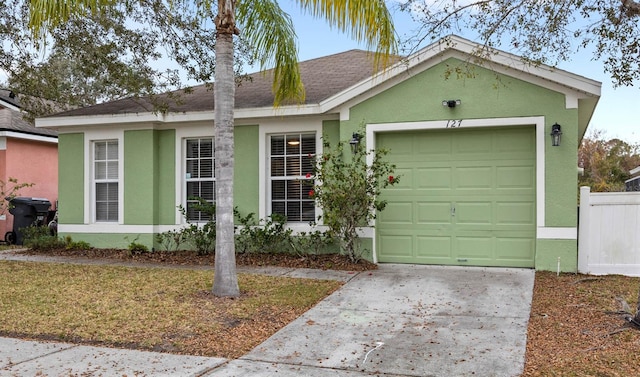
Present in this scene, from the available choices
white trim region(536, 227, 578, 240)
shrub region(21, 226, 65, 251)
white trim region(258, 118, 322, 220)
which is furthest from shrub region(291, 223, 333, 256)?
shrub region(21, 226, 65, 251)

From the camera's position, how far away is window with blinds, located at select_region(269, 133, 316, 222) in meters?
10.2

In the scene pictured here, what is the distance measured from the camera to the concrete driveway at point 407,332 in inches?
181

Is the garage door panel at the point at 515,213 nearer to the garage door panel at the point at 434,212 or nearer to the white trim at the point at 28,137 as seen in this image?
the garage door panel at the point at 434,212

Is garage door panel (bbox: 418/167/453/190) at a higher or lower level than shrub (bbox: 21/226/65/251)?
higher

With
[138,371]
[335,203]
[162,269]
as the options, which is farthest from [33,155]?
[138,371]

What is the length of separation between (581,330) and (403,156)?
15.1 ft

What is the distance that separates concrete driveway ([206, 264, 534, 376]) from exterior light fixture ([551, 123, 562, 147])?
208cm

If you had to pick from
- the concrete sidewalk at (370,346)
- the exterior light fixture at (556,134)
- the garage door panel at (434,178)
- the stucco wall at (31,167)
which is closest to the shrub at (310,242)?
the garage door panel at (434,178)

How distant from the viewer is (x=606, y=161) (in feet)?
88.2

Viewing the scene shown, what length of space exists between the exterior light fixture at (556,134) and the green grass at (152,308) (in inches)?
159

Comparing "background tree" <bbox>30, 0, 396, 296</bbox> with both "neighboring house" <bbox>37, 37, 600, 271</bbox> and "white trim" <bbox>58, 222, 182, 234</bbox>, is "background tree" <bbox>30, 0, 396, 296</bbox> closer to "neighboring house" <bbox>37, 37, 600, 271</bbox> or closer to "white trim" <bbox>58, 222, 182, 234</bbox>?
"neighboring house" <bbox>37, 37, 600, 271</bbox>

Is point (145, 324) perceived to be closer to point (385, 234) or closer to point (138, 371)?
point (138, 371)

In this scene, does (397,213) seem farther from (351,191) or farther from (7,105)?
(7,105)

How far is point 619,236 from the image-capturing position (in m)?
8.38
